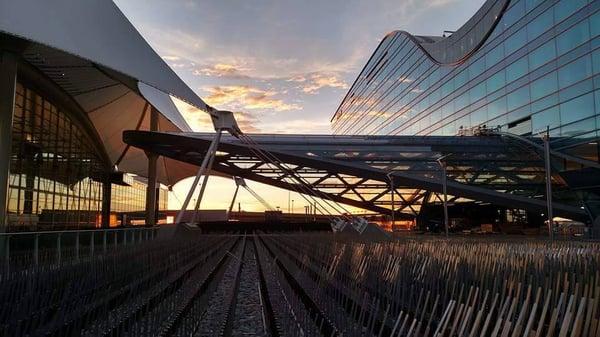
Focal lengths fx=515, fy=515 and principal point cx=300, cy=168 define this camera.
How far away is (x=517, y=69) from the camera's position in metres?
40.1

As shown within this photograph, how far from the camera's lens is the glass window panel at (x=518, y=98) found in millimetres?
38688

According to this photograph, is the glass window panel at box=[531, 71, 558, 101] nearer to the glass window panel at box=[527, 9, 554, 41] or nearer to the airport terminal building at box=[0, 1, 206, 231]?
the glass window panel at box=[527, 9, 554, 41]

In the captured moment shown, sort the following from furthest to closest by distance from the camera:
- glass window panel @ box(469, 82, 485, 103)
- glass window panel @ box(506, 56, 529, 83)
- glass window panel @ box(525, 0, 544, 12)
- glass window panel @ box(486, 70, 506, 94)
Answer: glass window panel @ box(469, 82, 485, 103), glass window panel @ box(486, 70, 506, 94), glass window panel @ box(506, 56, 529, 83), glass window panel @ box(525, 0, 544, 12)

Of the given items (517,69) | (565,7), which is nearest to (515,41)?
(517,69)

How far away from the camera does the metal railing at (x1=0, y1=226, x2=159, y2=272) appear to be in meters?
10.5

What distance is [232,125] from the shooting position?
37.6 m

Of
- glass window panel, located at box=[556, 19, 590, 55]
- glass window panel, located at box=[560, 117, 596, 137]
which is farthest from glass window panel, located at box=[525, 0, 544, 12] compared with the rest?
glass window panel, located at box=[560, 117, 596, 137]

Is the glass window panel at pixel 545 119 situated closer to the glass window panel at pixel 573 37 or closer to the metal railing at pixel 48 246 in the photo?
the glass window panel at pixel 573 37

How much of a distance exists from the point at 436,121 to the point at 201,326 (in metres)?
51.2

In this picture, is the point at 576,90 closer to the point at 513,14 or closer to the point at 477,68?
the point at 513,14

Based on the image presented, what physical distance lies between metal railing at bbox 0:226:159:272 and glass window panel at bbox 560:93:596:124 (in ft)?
92.4

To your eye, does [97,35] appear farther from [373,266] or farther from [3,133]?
[373,266]

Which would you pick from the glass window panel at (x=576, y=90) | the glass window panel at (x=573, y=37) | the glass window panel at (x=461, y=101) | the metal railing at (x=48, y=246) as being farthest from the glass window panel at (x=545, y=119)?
the metal railing at (x=48, y=246)

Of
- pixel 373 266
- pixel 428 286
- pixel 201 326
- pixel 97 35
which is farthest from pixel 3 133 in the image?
pixel 428 286
